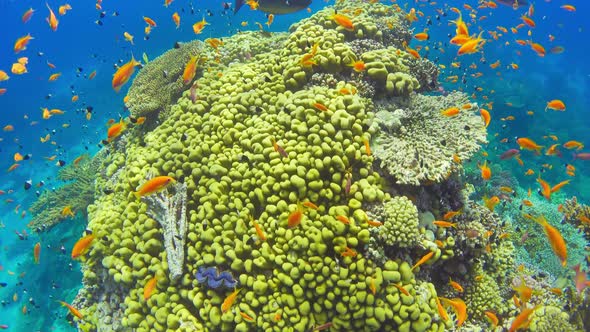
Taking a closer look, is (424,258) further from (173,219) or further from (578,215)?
(578,215)

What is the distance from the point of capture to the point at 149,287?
13.1ft

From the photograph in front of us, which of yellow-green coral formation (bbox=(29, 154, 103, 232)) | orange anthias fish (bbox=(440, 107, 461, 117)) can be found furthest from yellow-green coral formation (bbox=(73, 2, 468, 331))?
yellow-green coral formation (bbox=(29, 154, 103, 232))

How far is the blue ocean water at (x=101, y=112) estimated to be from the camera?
10141 millimetres

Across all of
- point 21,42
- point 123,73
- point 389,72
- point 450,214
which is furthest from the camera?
point 21,42

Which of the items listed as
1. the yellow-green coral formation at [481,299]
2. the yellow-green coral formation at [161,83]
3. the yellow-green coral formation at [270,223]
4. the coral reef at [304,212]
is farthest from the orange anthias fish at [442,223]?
the yellow-green coral formation at [161,83]

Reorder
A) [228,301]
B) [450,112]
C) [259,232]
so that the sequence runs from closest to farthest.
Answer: [228,301], [259,232], [450,112]

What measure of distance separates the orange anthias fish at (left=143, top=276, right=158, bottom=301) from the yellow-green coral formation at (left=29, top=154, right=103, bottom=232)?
6.42m

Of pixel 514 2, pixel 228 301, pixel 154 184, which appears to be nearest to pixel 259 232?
pixel 228 301

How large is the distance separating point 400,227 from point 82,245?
13.9ft

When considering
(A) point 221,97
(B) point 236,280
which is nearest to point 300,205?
(B) point 236,280

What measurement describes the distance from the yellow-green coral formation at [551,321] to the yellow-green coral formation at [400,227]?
2.18 m

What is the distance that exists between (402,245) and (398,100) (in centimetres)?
242

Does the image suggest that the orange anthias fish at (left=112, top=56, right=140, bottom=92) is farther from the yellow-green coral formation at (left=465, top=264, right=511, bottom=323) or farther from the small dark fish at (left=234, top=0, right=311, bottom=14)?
the yellow-green coral formation at (left=465, top=264, right=511, bottom=323)

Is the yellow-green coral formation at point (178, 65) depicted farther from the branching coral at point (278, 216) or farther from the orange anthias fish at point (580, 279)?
the orange anthias fish at point (580, 279)
